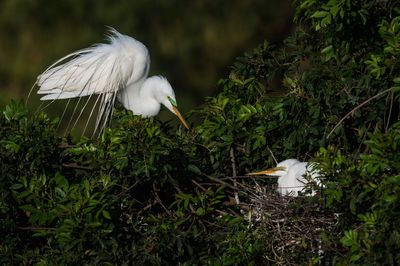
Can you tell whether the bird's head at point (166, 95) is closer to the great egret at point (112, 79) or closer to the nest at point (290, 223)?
the great egret at point (112, 79)

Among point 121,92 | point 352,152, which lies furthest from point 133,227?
point 121,92

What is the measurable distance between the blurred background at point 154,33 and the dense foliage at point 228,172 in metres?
4.30

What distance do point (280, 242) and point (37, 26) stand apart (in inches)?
218

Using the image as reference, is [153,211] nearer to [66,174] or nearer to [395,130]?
[66,174]

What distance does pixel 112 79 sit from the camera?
18.8ft

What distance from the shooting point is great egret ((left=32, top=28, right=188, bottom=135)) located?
5664 mm

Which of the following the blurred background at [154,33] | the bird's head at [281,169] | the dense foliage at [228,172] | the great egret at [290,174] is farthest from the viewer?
the blurred background at [154,33]

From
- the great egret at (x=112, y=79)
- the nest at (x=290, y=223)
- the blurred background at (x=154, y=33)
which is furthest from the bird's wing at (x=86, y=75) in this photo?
the blurred background at (x=154, y=33)

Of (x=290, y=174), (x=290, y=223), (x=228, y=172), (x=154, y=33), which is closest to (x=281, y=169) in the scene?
(x=290, y=174)

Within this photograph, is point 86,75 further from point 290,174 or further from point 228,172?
point 290,174

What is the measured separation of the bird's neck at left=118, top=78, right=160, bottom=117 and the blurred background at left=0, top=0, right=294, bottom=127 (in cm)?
287

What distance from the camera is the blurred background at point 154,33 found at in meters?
8.94

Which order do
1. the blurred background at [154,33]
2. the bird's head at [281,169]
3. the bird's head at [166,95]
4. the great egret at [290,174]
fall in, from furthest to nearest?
the blurred background at [154,33] < the bird's head at [166,95] < the bird's head at [281,169] < the great egret at [290,174]

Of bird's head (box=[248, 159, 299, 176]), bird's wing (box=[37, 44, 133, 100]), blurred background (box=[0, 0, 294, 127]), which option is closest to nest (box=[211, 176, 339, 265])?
bird's head (box=[248, 159, 299, 176])
